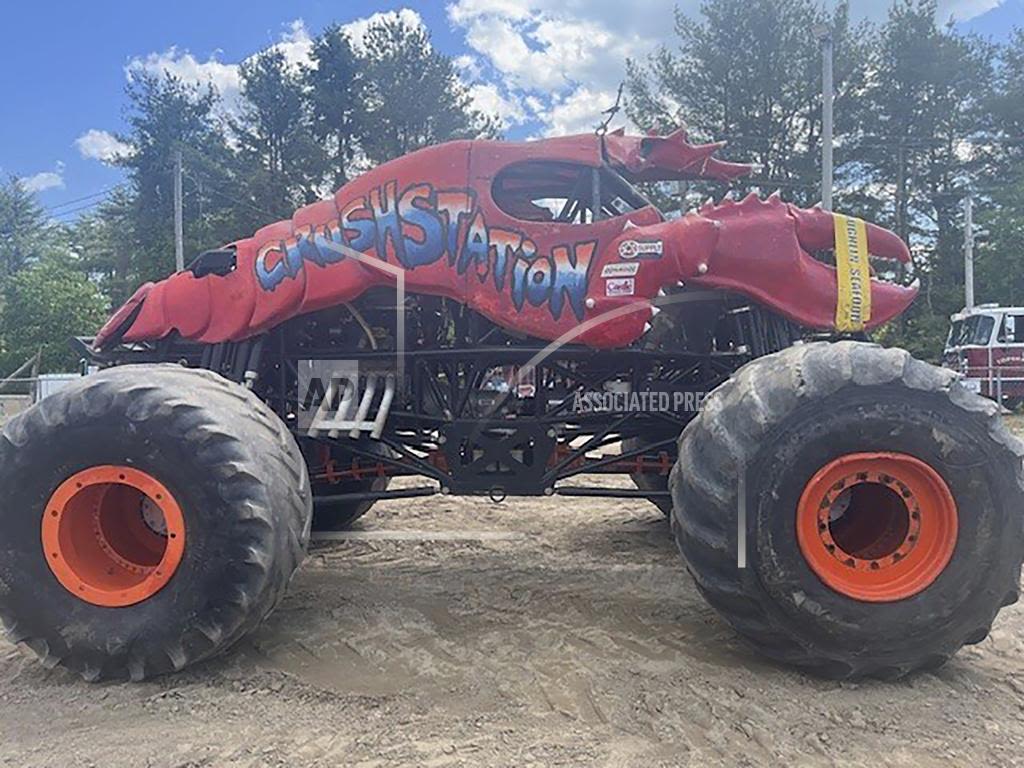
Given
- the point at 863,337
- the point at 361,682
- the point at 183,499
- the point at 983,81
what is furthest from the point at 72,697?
the point at 983,81

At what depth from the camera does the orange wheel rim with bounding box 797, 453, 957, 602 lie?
11.3 feet

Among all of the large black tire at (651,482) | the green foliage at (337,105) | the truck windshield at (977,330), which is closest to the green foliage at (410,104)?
the green foliage at (337,105)

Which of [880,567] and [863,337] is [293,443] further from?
[863,337]

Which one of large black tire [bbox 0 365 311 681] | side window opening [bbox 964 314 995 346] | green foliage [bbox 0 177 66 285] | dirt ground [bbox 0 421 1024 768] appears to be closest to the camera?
dirt ground [bbox 0 421 1024 768]

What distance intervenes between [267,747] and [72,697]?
1.06 meters

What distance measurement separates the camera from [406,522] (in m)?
7.15

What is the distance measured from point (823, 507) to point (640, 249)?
1.66m

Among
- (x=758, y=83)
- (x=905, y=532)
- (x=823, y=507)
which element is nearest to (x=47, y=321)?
(x=758, y=83)

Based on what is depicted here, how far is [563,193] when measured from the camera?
5172 millimetres

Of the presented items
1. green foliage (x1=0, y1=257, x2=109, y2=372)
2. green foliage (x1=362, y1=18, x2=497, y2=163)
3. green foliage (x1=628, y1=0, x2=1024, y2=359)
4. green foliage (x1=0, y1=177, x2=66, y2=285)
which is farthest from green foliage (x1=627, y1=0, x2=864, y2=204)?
green foliage (x1=0, y1=177, x2=66, y2=285)

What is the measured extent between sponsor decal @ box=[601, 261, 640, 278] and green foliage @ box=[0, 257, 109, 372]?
30725 millimetres

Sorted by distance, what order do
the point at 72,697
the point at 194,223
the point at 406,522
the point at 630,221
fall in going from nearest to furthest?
the point at 72,697, the point at 630,221, the point at 406,522, the point at 194,223

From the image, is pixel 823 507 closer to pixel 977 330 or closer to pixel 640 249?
pixel 640 249

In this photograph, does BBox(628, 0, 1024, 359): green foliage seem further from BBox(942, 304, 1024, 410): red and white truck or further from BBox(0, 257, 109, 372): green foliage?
BBox(0, 257, 109, 372): green foliage
